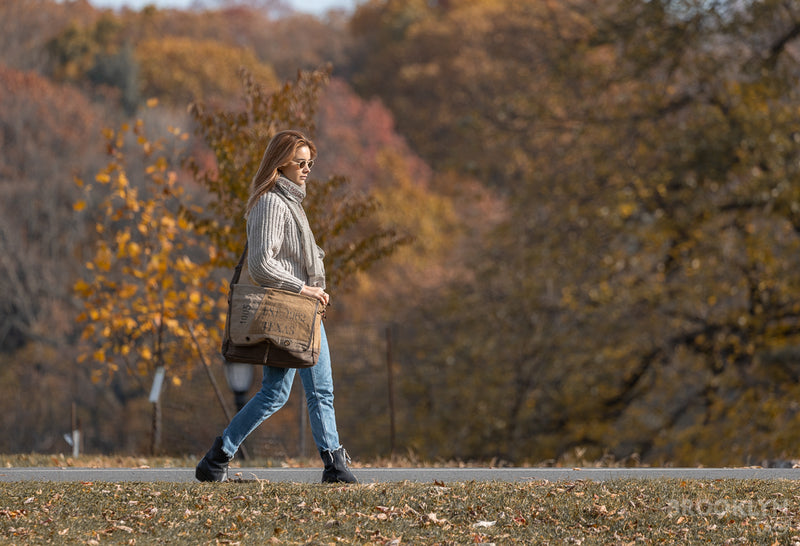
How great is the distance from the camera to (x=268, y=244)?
218 inches

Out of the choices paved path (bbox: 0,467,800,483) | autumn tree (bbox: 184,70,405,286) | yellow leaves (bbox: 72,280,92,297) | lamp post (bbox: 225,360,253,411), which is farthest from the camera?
yellow leaves (bbox: 72,280,92,297)

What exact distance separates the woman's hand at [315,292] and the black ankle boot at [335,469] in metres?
0.89

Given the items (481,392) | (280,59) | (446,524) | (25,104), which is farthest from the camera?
(280,59)

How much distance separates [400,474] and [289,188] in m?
2.15

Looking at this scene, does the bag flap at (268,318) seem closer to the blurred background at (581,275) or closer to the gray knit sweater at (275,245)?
the gray knit sweater at (275,245)

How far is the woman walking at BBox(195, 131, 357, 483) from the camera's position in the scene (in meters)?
5.57

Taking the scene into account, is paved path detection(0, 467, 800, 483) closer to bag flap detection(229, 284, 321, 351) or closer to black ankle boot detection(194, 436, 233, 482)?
black ankle boot detection(194, 436, 233, 482)

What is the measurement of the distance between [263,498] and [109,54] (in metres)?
44.7

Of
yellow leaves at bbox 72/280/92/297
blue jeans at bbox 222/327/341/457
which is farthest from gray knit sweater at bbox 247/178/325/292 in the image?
yellow leaves at bbox 72/280/92/297

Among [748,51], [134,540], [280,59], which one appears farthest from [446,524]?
[280,59]

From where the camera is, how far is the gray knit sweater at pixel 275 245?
5.54 meters

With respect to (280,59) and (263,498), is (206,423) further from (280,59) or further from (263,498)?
(280,59)

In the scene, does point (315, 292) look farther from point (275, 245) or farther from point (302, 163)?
point (302, 163)

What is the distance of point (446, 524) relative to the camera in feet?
17.2
